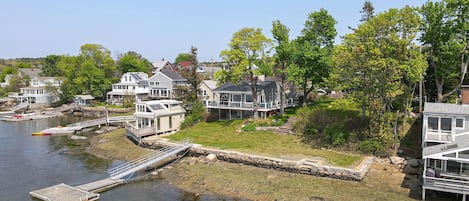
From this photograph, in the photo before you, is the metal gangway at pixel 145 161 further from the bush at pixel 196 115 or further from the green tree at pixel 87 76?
the green tree at pixel 87 76

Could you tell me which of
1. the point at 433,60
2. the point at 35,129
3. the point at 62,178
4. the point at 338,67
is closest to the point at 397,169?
the point at 338,67

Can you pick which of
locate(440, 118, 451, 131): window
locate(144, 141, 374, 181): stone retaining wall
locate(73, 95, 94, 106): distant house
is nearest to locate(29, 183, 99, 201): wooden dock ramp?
locate(144, 141, 374, 181): stone retaining wall

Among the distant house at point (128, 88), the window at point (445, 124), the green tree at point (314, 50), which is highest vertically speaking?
the green tree at point (314, 50)

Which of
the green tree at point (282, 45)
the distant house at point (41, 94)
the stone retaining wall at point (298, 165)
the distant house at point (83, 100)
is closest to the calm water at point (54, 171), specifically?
the stone retaining wall at point (298, 165)

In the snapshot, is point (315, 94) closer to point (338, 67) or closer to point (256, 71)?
point (256, 71)

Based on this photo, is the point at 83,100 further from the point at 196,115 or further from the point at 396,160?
the point at 396,160

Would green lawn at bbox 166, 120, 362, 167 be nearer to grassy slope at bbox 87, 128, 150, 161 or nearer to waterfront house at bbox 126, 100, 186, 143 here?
waterfront house at bbox 126, 100, 186, 143
